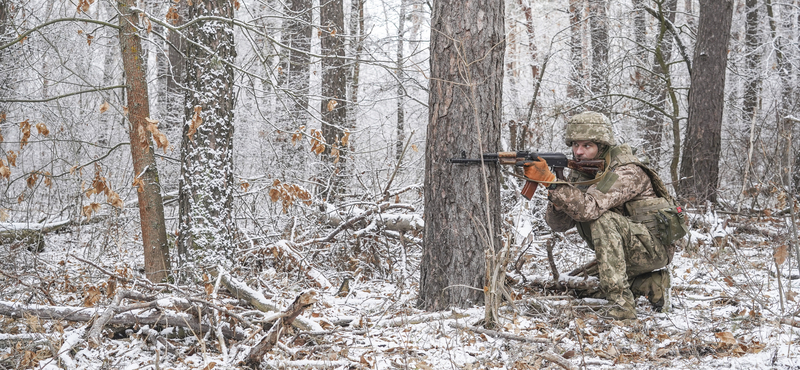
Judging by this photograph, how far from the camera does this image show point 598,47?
10.9 meters

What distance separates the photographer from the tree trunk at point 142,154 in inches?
192

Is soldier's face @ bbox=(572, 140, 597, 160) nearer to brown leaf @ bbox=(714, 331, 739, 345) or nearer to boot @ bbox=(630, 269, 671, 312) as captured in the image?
boot @ bbox=(630, 269, 671, 312)

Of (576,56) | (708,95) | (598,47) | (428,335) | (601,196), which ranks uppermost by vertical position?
(598,47)

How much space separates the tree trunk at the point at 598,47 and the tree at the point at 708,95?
1.67 m

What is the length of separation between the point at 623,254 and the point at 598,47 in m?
8.22

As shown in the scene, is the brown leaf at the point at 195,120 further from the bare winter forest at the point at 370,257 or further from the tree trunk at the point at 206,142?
the tree trunk at the point at 206,142

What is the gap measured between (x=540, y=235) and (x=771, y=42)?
6530 mm

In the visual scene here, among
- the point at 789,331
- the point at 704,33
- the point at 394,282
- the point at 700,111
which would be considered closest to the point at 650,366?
the point at 789,331

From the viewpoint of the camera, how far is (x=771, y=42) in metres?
9.88

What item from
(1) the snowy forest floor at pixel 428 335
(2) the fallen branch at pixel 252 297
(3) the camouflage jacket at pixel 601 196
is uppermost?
(3) the camouflage jacket at pixel 601 196

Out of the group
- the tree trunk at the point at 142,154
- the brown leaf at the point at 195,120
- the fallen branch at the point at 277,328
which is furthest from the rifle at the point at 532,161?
the tree trunk at the point at 142,154

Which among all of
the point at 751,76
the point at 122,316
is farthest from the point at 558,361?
the point at 751,76

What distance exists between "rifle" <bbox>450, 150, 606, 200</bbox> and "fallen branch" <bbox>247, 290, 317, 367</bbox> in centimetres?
132

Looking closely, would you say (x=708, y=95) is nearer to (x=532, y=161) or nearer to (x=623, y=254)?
(x=623, y=254)
